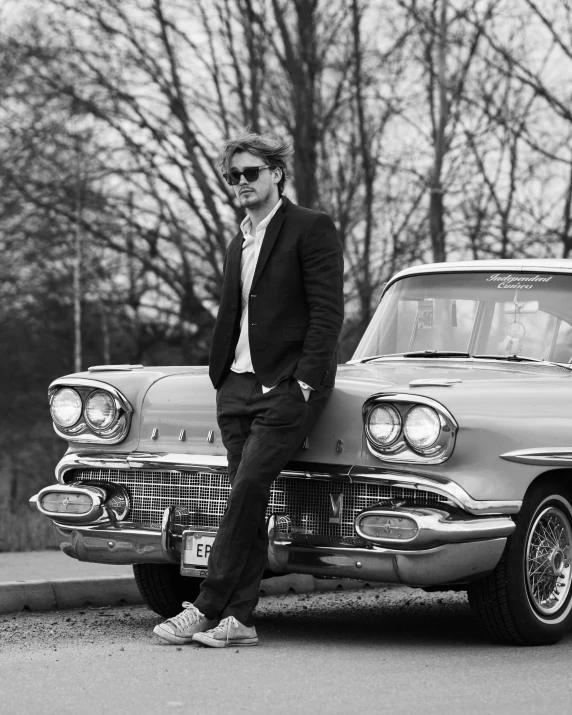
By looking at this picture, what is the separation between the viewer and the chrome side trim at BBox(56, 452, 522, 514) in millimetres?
5723

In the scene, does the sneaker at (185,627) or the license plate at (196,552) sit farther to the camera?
the license plate at (196,552)

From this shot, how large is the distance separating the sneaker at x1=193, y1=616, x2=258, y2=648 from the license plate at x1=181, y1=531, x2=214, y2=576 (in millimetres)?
265

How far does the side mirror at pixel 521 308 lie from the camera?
710 centimetres

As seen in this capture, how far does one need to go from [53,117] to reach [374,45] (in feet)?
14.6

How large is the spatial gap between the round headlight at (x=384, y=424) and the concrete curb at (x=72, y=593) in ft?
8.15

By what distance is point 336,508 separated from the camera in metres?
5.96

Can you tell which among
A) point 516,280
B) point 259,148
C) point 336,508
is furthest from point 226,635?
point 516,280

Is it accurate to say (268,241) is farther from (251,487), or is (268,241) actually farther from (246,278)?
(251,487)

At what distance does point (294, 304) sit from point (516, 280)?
1.66 meters

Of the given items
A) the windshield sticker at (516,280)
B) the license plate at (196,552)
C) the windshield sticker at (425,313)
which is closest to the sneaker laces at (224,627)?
the license plate at (196,552)

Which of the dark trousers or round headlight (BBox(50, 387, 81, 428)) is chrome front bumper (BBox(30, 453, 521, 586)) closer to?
the dark trousers

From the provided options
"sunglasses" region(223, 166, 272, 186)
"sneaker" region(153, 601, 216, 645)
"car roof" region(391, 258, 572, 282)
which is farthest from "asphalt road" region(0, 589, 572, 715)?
"sunglasses" region(223, 166, 272, 186)

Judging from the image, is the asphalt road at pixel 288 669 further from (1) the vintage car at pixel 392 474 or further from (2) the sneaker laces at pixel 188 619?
(1) the vintage car at pixel 392 474

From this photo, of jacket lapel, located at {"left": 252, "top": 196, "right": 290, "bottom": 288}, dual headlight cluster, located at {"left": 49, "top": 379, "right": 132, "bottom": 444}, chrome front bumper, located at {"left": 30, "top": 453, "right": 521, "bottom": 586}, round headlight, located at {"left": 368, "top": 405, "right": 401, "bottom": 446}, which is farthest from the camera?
dual headlight cluster, located at {"left": 49, "top": 379, "right": 132, "bottom": 444}
